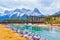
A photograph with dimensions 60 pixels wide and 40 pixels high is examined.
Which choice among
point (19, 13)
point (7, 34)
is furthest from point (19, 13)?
point (7, 34)

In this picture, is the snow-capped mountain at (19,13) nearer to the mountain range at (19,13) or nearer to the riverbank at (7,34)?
the mountain range at (19,13)

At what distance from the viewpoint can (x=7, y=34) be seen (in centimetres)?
266

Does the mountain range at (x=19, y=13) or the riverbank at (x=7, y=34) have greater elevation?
the mountain range at (x=19, y=13)

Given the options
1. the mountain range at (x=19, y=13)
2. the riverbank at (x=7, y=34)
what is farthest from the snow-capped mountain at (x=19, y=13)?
the riverbank at (x=7, y=34)

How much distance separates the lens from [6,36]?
8.53 feet

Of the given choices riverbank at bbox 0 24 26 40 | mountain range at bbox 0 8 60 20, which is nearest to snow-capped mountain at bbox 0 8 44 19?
mountain range at bbox 0 8 60 20

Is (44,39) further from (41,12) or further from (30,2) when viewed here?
(30,2)

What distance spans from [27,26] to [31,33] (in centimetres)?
16

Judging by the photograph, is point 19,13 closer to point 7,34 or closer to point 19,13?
point 19,13

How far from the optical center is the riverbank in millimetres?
2583

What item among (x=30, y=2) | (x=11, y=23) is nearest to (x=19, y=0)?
(x=30, y=2)

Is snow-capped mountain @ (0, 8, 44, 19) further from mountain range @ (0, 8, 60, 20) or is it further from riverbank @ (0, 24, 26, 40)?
riverbank @ (0, 24, 26, 40)

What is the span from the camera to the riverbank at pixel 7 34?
A: 258cm

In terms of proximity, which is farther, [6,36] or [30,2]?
[30,2]
